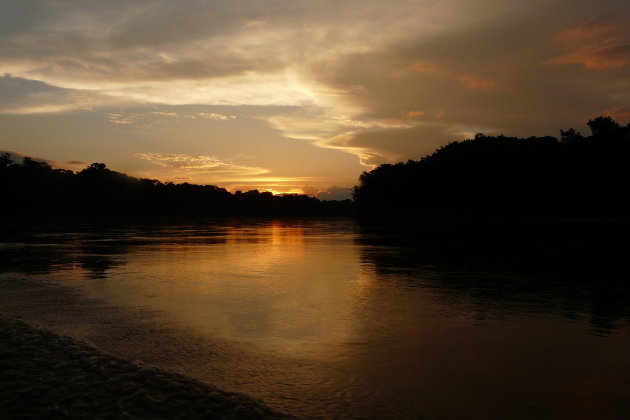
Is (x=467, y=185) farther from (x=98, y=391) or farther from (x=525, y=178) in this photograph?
(x=98, y=391)

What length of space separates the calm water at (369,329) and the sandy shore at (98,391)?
38 cm

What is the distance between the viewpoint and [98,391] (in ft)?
20.4

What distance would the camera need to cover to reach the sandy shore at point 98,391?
5.61 metres

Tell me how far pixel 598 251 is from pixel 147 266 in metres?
21.6

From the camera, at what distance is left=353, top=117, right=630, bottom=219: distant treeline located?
348 feet

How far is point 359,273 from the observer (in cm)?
1758

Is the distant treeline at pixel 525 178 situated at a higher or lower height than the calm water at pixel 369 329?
higher

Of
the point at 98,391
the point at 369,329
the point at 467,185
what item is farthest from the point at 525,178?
the point at 98,391

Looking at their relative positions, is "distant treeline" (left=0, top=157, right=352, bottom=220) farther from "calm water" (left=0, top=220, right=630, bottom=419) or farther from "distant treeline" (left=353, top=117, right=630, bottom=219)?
"calm water" (left=0, top=220, right=630, bottom=419)

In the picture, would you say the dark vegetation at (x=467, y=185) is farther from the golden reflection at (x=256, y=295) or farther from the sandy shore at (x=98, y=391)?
the sandy shore at (x=98, y=391)

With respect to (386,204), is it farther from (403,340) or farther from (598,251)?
(403,340)

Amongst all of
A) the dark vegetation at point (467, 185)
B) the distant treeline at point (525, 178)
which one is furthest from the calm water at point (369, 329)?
the distant treeline at point (525, 178)

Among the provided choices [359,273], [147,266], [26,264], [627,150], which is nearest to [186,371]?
[359,273]

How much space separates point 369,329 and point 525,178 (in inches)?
4857
